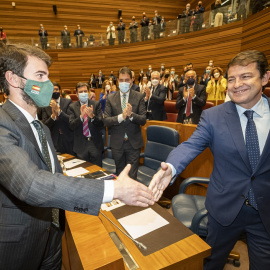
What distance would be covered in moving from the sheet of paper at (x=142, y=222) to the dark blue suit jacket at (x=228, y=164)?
0.34 m

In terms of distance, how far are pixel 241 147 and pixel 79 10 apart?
14.0 meters

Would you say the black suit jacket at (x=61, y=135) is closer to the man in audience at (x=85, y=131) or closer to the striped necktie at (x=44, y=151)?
the man in audience at (x=85, y=131)

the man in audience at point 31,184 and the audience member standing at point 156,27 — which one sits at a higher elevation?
the audience member standing at point 156,27

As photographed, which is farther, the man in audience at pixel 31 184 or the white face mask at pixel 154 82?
the white face mask at pixel 154 82

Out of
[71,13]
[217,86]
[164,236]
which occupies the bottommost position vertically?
[164,236]

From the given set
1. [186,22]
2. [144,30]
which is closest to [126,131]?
[186,22]

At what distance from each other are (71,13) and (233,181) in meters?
14.0

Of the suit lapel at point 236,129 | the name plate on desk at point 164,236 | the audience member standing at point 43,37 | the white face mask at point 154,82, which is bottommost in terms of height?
the name plate on desk at point 164,236

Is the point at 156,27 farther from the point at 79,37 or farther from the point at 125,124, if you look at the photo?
the point at 125,124

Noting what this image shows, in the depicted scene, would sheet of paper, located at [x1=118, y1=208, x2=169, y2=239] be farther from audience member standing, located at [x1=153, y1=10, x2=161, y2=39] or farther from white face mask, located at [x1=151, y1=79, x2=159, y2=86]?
audience member standing, located at [x1=153, y1=10, x2=161, y2=39]

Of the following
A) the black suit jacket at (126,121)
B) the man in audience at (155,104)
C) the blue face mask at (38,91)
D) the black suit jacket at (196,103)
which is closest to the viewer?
the blue face mask at (38,91)

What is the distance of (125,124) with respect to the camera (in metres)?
2.66

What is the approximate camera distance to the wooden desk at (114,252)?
0.90 metres

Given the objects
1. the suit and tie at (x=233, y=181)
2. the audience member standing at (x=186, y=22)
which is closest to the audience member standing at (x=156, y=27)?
the audience member standing at (x=186, y=22)
